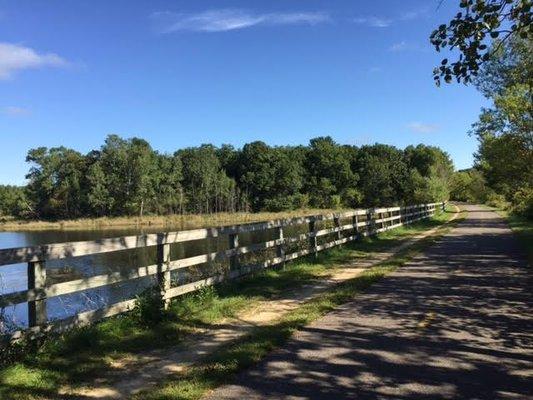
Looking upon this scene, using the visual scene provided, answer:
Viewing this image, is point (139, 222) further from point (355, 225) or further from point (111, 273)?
point (111, 273)

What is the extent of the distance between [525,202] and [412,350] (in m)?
32.4

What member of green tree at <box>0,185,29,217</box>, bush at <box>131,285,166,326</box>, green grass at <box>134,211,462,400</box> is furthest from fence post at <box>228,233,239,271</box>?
green tree at <box>0,185,29,217</box>

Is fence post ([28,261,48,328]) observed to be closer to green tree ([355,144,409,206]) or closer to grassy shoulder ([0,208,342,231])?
grassy shoulder ([0,208,342,231])

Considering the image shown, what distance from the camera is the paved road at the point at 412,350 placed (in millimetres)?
4812

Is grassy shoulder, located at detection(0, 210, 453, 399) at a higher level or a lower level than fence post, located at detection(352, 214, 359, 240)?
lower

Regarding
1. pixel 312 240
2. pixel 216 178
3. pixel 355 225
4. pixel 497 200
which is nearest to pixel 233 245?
pixel 312 240

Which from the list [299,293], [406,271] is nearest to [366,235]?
[406,271]

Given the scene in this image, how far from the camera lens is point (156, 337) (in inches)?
269

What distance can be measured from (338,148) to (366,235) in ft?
350

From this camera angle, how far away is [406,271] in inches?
485

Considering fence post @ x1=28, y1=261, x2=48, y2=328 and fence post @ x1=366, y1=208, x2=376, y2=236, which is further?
fence post @ x1=366, y1=208, x2=376, y2=236

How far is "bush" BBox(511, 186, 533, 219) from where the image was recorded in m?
30.2

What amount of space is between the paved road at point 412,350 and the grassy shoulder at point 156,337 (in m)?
0.36

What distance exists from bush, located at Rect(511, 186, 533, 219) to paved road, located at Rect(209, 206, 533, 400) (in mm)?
21994
